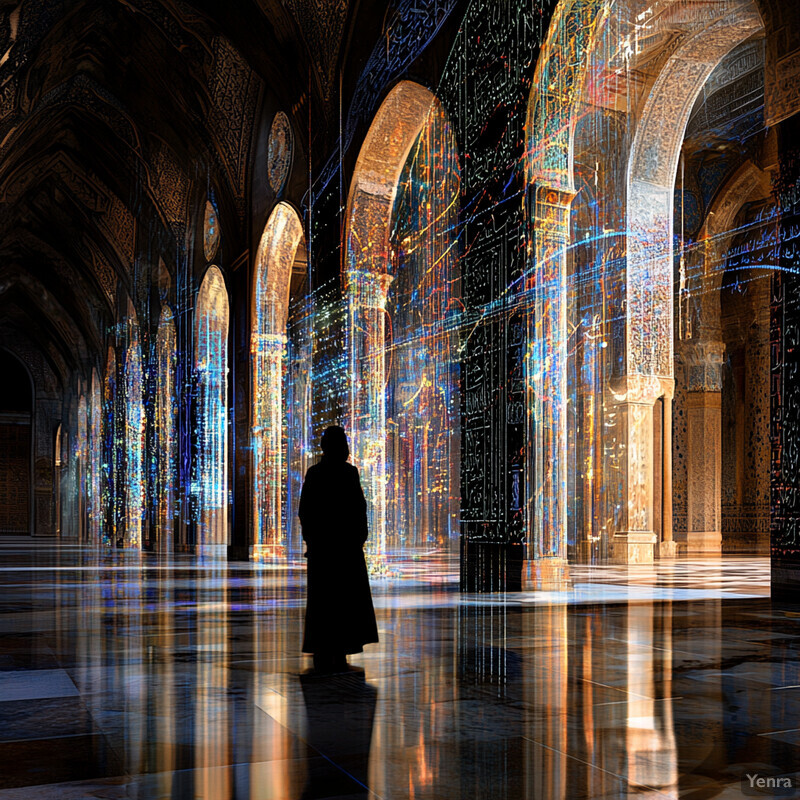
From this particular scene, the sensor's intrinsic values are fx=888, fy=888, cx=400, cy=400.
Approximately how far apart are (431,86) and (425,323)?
31.2 ft

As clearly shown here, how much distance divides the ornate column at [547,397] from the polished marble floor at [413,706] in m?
1.55

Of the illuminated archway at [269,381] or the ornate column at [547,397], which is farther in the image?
the illuminated archway at [269,381]

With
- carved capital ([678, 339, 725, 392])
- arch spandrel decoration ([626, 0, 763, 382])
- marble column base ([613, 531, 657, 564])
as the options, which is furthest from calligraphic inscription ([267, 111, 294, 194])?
carved capital ([678, 339, 725, 392])

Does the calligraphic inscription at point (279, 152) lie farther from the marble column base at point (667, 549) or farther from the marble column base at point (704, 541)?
the marble column base at point (704, 541)

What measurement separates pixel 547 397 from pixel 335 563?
157 inches

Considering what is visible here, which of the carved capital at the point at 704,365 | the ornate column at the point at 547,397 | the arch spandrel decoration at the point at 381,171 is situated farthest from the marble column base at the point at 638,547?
the carved capital at the point at 704,365

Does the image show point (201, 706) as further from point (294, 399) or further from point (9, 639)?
point (294, 399)

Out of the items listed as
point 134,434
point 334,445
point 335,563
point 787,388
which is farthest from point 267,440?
point 335,563

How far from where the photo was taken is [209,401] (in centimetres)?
1700

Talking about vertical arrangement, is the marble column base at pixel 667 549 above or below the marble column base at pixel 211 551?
above

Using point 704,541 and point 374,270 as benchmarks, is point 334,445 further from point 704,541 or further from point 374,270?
point 704,541

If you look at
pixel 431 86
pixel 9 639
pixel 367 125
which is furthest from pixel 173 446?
pixel 9 639

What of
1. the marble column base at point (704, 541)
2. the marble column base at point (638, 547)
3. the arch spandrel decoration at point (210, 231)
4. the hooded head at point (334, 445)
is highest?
the arch spandrel decoration at point (210, 231)

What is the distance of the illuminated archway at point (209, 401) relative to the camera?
16.6m
